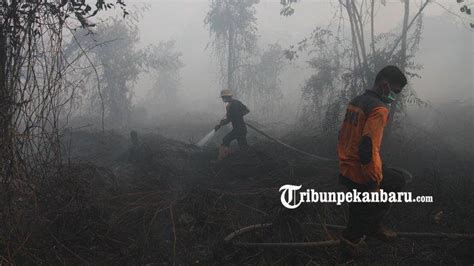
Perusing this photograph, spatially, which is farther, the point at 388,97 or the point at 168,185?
the point at 168,185

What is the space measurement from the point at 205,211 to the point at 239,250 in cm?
108

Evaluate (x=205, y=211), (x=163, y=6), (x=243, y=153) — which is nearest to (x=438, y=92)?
(x=243, y=153)

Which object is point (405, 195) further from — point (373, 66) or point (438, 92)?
point (438, 92)

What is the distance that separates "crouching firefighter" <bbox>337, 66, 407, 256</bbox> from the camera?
3.38m

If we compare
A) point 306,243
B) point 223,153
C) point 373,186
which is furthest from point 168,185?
point 373,186

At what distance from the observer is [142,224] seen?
5008 millimetres

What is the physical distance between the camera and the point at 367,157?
3.35m

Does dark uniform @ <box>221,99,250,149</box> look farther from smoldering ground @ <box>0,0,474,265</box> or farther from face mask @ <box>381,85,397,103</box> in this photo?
face mask @ <box>381,85,397,103</box>

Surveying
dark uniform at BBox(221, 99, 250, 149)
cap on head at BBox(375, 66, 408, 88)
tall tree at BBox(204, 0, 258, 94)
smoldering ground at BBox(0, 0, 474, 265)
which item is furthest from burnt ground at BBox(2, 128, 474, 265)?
tall tree at BBox(204, 0, 258, 94)

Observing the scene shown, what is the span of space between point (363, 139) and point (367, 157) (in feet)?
0.49

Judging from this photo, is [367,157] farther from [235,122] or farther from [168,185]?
[235,122]

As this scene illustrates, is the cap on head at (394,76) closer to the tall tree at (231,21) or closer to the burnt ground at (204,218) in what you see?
the burnt ground at (204,218)

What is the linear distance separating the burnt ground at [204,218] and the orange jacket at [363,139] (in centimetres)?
80

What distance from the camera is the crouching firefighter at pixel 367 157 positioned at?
11.1ft
